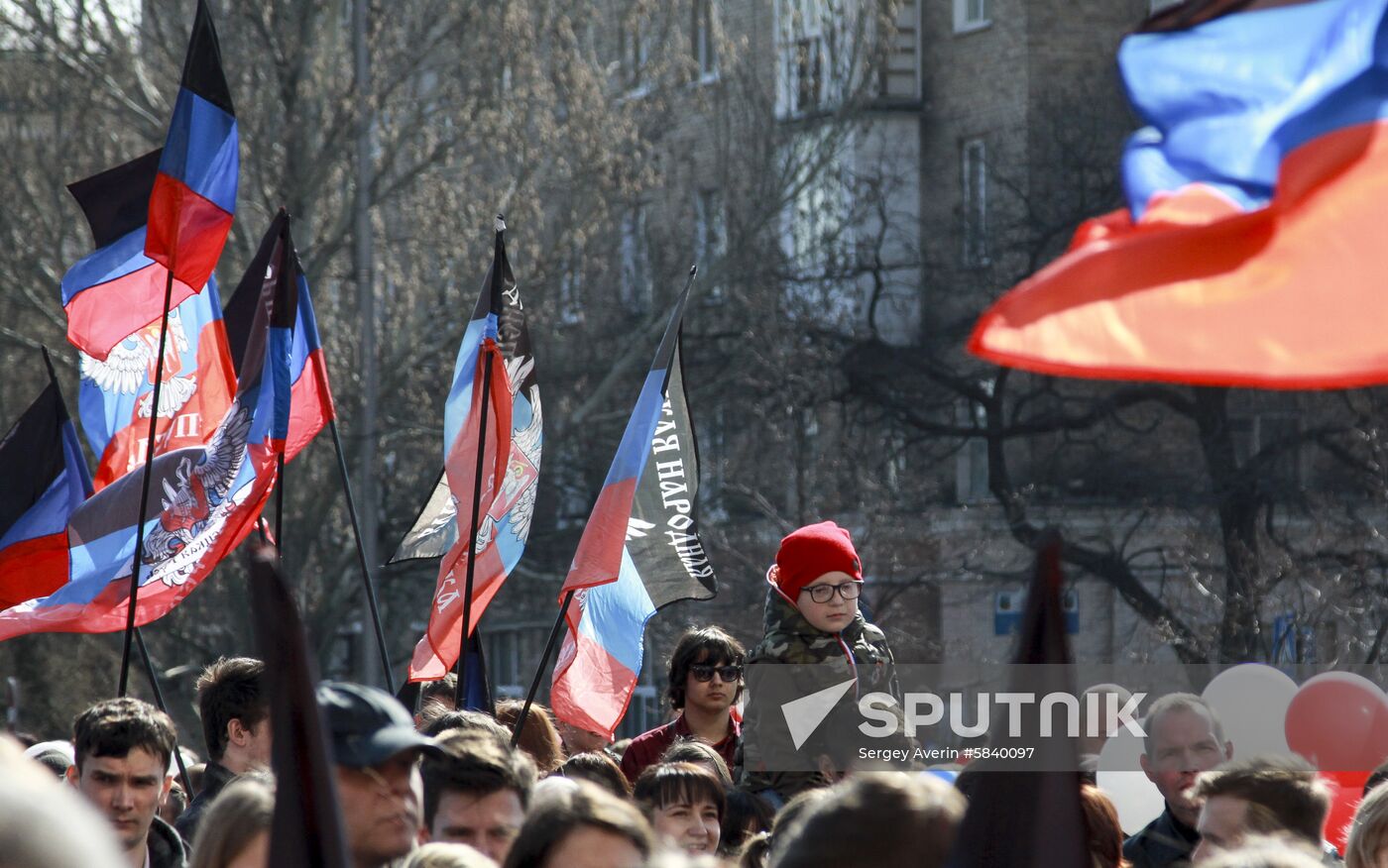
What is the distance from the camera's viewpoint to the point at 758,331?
82.2ft

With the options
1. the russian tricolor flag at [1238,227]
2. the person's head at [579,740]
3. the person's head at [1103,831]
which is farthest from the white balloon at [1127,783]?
the russian tricolor flag at [1238,227]

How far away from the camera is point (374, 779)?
3.89 m

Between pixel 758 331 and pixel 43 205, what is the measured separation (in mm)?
8203

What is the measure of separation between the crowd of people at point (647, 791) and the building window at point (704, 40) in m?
17.6

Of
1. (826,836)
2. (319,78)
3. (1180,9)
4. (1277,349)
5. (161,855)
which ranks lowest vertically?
(161,855)

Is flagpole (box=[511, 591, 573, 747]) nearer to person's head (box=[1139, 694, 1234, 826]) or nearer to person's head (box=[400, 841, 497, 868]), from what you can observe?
person's head (box=[1139, 694, 1234, 826])

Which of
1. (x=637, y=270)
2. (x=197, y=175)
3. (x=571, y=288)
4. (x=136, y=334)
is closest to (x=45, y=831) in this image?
(x=197, y=175)

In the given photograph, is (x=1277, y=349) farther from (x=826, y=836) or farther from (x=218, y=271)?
(x=218, y=271)

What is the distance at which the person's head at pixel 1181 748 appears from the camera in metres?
5.96

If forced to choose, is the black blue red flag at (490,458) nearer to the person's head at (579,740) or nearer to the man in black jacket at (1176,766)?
the person's head at (579,740)

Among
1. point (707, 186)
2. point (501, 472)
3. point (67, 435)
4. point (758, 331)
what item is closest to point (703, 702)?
point (501, 472)

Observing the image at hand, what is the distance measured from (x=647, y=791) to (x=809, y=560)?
0.91 metres

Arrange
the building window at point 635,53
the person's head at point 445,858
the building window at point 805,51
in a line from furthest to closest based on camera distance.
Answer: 1. the building window at point 805,51
2. the building window at point 635,53
3. the person's head at point 445,858

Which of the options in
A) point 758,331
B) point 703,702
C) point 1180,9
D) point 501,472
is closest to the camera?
point 1180,9
